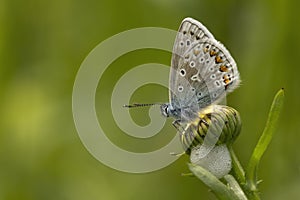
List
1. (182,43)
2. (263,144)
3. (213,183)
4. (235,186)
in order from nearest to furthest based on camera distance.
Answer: (213,183) < (235,186) < (263,144) < (182,43)

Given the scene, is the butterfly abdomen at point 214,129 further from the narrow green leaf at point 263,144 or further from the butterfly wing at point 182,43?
the butterfly wing at point 182,43

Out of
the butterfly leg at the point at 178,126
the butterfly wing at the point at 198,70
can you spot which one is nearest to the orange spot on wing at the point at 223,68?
the butterfly wing at the point at 198,70

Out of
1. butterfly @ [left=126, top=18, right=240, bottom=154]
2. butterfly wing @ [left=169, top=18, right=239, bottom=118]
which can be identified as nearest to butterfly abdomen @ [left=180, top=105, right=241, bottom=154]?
butterfly @ [left=126, top=18, right=240, bottom=154]

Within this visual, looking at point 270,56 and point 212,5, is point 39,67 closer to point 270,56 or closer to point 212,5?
point 212,5

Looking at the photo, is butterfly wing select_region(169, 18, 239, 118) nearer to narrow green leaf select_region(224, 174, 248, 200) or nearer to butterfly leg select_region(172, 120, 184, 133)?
butterfly leg select_region(172, 120, 184, 133)

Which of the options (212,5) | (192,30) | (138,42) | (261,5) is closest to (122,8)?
(138,42)

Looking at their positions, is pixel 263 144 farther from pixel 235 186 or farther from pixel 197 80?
pixel 197 80

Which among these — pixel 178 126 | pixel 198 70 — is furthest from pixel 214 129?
pixel 198 70
